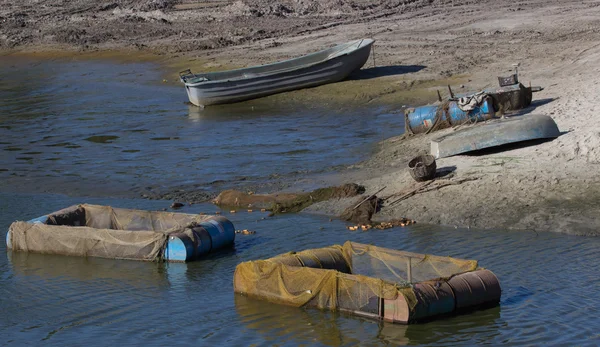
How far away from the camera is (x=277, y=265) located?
12.1 meters

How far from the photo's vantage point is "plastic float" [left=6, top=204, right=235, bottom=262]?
14.4m

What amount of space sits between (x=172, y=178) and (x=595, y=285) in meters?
10.1

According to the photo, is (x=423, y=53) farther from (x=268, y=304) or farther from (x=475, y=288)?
(x=475, y=288)

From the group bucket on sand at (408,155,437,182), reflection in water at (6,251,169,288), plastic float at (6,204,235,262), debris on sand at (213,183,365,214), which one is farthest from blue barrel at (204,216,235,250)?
bucket on sand at (408,155,437,182)

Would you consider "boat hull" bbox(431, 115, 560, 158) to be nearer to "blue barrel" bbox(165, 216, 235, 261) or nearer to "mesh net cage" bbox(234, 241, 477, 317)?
"blue barrel" bbox(165, 216, 235, 261)

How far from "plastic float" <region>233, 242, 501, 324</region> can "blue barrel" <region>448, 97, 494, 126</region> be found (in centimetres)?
724

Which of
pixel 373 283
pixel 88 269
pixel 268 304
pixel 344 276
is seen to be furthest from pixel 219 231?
pixel 373 283

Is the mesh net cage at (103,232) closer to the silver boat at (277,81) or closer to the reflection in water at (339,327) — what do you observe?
the reflection in water at (339,327)

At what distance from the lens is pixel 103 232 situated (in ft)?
48.9

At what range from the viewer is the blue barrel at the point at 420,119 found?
19.9 metres

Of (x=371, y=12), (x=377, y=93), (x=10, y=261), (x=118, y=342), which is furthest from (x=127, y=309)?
(x=371, y=12)

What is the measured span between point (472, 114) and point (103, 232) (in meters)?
8.22

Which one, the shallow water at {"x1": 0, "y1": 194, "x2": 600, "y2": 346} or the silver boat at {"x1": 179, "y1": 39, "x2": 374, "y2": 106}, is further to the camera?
the silver boat at {"x1": 179, "y1": 39, "x2": 374, "y2": 106}

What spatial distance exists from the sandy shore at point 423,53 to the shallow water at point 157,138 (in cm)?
147
